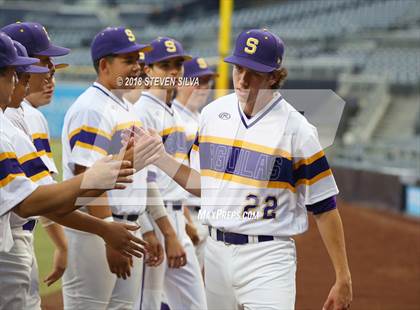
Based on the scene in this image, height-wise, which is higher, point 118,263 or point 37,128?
point 37,128

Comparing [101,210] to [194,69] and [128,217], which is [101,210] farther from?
[194,69]

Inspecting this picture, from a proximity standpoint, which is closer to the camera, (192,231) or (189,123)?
(192,231)

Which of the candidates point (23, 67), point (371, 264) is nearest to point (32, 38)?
point (23, 67)

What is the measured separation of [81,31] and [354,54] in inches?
482

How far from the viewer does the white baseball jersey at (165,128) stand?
206 inches

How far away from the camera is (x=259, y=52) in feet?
13.2

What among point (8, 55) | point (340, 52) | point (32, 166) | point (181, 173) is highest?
point (8, 55)

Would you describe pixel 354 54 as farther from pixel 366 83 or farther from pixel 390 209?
pixel 390 209

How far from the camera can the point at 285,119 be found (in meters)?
3.96

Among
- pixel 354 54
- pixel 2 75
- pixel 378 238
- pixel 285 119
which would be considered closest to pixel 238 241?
pixel 285 119

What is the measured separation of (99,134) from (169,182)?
3.63 ft

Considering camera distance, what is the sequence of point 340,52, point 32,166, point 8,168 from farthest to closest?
point 340,52, point 32,166, point 8,168

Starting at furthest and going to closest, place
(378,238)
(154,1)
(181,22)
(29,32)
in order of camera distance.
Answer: (154,1) < (181,22) < (378,238) < (29,32)

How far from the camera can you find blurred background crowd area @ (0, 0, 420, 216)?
15.4 meters
